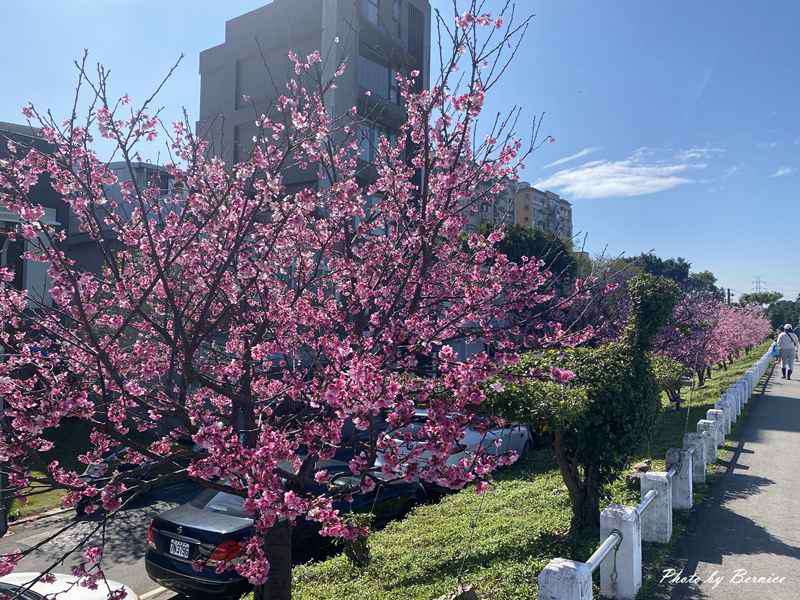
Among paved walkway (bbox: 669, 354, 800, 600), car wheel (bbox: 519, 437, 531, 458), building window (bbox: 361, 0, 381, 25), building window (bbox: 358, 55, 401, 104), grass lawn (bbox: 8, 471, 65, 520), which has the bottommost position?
grass lawn (bbox: 8, 471, 65, 520)

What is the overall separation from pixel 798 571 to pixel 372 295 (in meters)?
5.13

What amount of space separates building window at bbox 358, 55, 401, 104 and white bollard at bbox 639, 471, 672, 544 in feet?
72.4

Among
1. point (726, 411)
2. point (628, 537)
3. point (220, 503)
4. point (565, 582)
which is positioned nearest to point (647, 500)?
point (628, 537)

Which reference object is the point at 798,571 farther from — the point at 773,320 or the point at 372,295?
the point at 773,320

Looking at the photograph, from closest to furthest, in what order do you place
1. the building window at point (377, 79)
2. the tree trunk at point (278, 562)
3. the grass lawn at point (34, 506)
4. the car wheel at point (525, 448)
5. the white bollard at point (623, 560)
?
the tree trunk at point (278, 562)
the white bollard at point (623, 560)
the grass lawn at point (34, 506)
the car wheel at point (525, 448)
the building window at point (377, 79)

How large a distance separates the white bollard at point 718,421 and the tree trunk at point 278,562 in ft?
27.8

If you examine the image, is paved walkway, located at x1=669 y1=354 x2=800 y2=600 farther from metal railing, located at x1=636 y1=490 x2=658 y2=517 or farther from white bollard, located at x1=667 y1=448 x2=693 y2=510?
metal railing, located at x1=636 y1=490 x2=658 y2=517

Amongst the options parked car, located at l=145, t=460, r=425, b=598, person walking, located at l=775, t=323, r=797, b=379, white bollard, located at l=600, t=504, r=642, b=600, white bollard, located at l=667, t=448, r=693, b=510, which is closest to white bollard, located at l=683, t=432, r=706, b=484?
white bollard, located at l=667, t=448, r=693, b=510

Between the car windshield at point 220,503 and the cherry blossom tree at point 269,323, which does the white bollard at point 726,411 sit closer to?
the cherry blossom tree at point 269,323

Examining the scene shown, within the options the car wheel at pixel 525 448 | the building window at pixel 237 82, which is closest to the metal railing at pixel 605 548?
the car wheel at pixel 525 448

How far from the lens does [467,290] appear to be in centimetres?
538

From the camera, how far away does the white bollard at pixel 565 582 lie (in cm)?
412

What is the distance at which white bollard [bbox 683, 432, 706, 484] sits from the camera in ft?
27.9

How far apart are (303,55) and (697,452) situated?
23.8m
